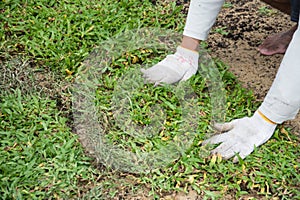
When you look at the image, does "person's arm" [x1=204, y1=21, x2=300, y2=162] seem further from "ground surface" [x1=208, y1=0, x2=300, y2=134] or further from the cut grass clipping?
"ground surface" [x1=208, y1=0, x2=300, y2=134]

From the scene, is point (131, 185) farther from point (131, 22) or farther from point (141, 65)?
point (131, 22)

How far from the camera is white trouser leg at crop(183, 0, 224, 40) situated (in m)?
2.54

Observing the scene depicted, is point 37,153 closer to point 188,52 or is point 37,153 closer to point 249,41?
point 188,52

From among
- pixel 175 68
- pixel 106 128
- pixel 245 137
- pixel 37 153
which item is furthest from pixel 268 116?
pixel 37 153

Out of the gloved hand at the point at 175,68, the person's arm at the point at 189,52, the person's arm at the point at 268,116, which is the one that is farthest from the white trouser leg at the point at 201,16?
the person's arm at the point at 268,116

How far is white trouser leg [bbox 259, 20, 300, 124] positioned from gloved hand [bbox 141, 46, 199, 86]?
59cm

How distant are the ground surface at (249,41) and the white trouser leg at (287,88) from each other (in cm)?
38

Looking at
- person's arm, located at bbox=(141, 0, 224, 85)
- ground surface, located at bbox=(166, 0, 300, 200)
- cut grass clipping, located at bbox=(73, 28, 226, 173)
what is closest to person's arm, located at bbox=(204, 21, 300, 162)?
cut grass clipping, located at bbox=(73, 28, 226, 173)

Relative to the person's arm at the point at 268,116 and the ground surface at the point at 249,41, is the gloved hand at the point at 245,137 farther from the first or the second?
the ground surface at the point at 249,41

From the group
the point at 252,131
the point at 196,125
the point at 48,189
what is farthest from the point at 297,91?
the point at 48,189

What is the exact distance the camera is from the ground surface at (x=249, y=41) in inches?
112

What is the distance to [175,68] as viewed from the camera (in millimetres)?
2666

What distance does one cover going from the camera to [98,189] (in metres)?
2.13

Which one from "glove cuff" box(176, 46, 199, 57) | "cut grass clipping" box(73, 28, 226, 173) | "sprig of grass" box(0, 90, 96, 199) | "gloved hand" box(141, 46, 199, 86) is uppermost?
"glove cuff" box(176, 46, 199, 57)
